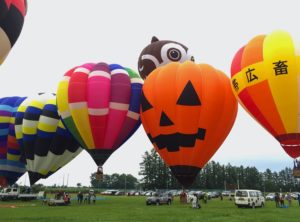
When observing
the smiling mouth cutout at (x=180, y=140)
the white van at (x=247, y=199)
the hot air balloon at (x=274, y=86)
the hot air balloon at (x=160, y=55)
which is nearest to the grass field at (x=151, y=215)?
the white van at (x=247, y=199)

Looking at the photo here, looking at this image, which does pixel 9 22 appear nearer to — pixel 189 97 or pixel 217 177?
pixel 189 97

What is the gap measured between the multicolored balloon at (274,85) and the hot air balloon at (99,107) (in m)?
6.09

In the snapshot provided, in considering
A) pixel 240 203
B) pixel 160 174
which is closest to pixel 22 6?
pixel 240 203

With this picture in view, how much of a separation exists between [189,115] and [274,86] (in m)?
3.77

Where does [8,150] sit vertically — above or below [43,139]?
below

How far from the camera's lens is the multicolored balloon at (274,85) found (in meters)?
14.4

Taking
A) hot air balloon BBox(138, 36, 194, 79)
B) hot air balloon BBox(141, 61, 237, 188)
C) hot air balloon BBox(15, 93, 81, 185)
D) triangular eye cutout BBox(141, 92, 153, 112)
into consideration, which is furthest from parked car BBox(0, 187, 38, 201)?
hot air balloon BBox(141, 61, 237, 188)

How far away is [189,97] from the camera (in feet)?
54.3

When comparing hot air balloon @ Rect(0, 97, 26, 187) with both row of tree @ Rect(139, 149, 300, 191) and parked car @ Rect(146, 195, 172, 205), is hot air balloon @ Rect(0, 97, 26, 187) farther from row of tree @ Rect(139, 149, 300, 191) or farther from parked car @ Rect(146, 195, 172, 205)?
row of tree @ Rect(139, 149, 300, 191)

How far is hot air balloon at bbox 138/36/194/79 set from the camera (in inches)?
835

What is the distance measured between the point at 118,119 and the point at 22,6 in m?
8.96

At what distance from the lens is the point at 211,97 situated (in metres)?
16.7

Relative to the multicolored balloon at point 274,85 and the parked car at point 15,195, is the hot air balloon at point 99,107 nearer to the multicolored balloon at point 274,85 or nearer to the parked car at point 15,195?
the multicolored balloon at point 274,85

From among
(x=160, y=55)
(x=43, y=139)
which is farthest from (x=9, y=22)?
(x=43, y=139)
